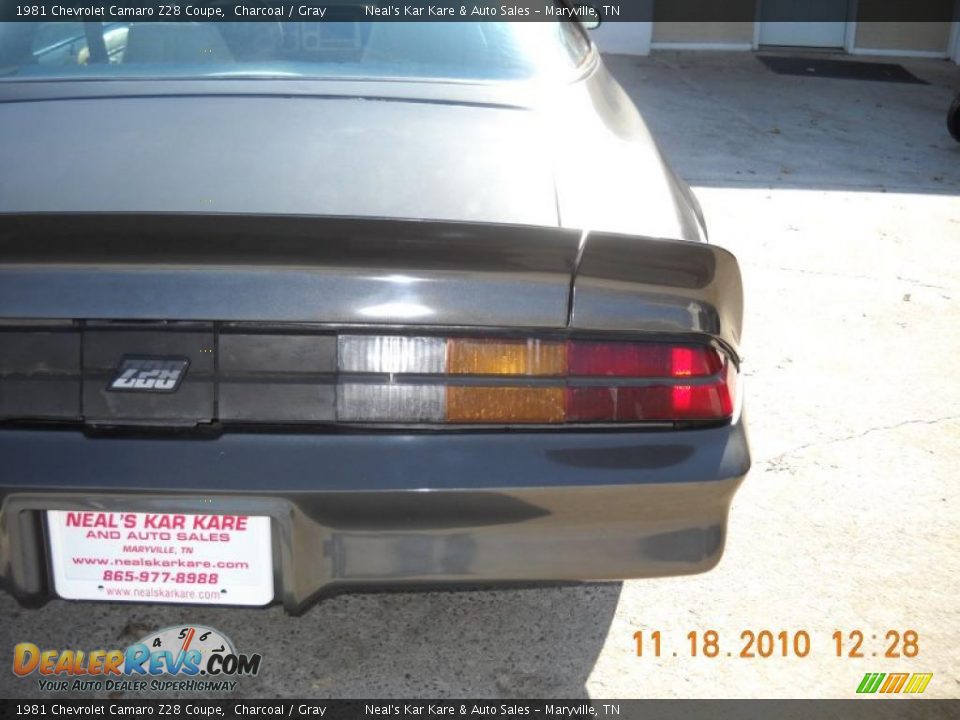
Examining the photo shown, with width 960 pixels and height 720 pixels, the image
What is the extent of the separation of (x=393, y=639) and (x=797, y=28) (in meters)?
11.3

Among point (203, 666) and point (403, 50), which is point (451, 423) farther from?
point (403, 50)

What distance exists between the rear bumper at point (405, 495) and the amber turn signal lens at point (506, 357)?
11 centimetres

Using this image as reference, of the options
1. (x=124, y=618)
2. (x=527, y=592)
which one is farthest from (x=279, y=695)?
(x=527, y=592)

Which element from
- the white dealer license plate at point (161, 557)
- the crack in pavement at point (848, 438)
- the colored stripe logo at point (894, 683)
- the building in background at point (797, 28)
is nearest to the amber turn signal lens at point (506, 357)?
the white dealer license plate at point (161, 557)

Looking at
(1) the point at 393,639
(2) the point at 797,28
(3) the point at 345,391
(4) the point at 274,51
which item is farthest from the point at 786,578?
(2) the point at 797,28

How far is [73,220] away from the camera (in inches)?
70.4

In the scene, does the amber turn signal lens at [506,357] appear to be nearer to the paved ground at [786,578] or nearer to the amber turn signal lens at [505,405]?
the amber turn signal lens at [505,405]

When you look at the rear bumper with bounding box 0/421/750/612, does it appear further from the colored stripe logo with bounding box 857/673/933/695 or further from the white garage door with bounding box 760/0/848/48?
the white garage door with bounding box 760/0/848/48

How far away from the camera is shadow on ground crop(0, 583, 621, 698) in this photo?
7.64 feet

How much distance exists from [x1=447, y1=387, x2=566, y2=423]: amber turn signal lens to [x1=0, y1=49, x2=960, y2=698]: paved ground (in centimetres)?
80

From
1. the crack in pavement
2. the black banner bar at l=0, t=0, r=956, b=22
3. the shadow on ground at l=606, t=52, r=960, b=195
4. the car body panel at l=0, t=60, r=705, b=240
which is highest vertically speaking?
the black banner bar at l=0, t=0, r=956, b=22

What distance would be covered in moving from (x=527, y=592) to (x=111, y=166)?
1.42 m
